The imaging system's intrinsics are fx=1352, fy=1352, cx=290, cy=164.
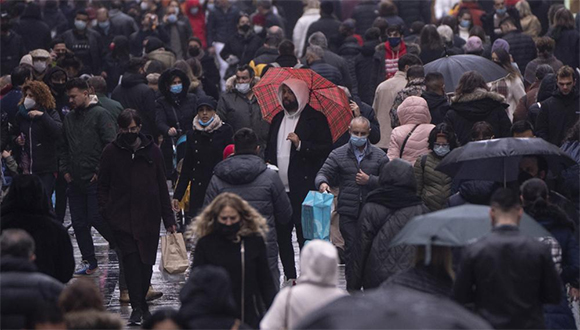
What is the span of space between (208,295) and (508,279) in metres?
1.75

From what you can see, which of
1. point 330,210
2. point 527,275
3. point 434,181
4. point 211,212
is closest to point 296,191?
point 330,210

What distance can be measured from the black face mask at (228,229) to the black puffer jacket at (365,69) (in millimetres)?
9860

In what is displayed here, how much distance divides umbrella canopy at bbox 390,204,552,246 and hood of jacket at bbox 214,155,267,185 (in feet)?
8.00

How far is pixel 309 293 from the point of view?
25.3 ft

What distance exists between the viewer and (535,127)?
13602mm

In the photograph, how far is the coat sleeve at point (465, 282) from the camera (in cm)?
793

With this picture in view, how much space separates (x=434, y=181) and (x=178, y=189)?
310cm

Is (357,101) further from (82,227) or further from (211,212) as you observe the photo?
(211,212)

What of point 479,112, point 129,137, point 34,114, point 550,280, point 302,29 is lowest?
point 550,280

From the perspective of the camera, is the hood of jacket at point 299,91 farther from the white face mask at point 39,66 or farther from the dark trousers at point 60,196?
the white face mask at point 39,66

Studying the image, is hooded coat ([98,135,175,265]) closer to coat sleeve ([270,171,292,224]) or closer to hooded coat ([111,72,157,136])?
coat sleeve ([270,171,292,224])

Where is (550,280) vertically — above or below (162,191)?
below

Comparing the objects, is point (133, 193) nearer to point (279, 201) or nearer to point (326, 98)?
point (279, 201)

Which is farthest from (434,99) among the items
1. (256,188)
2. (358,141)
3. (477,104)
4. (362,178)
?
(256,188)
